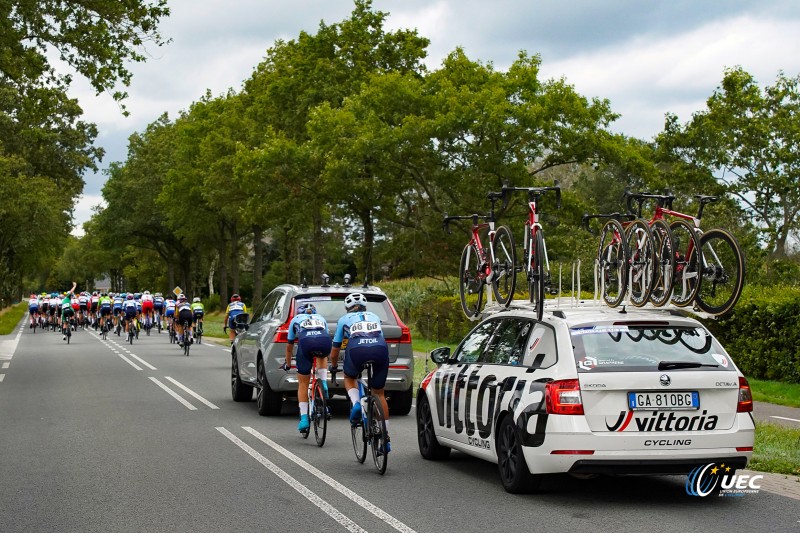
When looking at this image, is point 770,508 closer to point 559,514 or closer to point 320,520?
point 559,514

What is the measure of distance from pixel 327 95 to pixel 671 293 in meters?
39.5

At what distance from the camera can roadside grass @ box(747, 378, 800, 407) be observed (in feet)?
59.5

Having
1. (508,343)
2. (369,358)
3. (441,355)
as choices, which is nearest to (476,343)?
(441,355)

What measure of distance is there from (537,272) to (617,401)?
241cm

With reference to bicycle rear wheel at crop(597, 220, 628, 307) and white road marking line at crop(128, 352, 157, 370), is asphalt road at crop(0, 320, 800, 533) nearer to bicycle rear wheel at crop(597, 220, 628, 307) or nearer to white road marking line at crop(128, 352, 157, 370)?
bicycle rear wheel at crop(597, 220, 628, 307)

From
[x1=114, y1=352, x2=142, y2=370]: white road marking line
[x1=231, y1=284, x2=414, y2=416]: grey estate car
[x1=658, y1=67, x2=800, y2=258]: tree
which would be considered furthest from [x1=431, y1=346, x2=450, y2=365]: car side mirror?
[x1=658, y1=67, x2=800, y2=258]: tree

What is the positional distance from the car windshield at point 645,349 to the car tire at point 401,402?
7236 millimetres

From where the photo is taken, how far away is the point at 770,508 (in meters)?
8.50

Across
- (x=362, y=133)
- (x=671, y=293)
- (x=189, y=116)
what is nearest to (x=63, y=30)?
(x=362, y=133)

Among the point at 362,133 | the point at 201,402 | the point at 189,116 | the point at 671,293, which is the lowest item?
the point at 201,402

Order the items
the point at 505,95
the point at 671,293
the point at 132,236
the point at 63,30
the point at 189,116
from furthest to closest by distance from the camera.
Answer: the point at 132,236 → the point at 189,116 → the point at 505,95 → the point at 63,30 → the point at 671,293

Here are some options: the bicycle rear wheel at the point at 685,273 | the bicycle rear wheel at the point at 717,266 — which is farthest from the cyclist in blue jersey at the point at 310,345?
the bicycle rear wheel at the point at 717,266

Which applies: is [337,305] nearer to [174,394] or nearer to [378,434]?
[174,394]

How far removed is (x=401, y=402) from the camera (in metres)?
16.0
